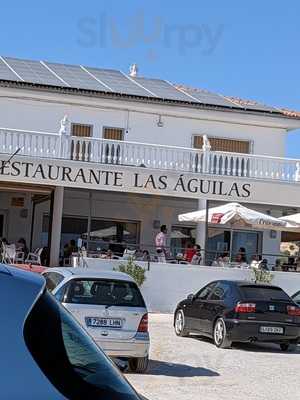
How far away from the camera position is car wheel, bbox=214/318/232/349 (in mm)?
14895

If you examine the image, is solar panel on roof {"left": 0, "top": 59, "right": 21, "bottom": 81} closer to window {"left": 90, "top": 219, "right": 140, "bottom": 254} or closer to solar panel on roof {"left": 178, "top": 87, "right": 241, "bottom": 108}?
window {"left": 90, "top": 219, "right": 140, "bottom": 254}

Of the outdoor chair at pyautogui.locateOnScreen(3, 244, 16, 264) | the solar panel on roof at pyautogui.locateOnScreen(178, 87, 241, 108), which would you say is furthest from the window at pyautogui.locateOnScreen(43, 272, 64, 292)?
the solar panel on roof at pyautogui.locateOnScreen(178, 87, 241, 108)

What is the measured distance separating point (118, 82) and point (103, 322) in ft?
64.3

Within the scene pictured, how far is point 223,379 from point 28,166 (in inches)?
507

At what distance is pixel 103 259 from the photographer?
2169cm

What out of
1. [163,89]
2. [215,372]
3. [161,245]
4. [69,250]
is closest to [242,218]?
[161,245]

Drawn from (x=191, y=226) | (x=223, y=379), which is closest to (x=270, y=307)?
(x=223, y=379)

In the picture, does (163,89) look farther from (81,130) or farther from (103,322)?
(103,322)

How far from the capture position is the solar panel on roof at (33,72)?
26.5 metres

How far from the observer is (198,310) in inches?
639

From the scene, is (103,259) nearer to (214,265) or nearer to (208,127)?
(214,265)

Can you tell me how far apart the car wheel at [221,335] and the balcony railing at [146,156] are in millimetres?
9357

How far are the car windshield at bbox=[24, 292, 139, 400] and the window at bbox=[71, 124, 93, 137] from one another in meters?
23.2

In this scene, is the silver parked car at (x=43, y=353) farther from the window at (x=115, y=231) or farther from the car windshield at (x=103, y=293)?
→ the window at (x=115, y=231)
